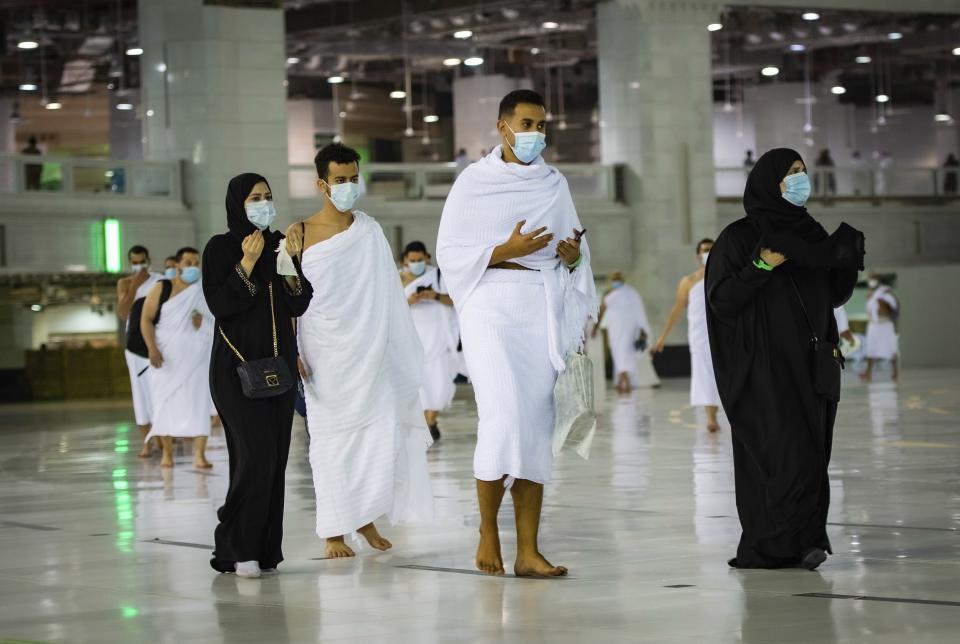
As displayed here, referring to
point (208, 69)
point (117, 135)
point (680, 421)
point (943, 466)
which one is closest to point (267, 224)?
point (943, 466)

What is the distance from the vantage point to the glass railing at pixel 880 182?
3606cm

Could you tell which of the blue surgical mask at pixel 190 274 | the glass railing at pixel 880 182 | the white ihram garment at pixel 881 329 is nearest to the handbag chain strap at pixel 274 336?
the blue surgical mask at pixel 190 274

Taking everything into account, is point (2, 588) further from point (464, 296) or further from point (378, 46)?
point (378, 46)

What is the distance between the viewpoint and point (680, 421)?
1820 cm

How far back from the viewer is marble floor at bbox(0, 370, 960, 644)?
5781 millimetres

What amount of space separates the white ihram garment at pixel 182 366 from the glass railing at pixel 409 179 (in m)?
15.5

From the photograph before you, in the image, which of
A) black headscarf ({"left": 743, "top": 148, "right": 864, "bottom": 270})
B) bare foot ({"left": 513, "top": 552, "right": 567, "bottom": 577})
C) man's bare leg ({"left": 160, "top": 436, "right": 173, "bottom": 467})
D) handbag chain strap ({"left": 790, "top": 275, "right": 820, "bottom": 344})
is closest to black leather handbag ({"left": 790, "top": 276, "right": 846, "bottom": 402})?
handbag chain strap ({"left": 790, "top": 275, "right": 820, "bottom": 344})

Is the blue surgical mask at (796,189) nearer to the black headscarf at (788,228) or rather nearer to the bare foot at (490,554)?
the black headscarf at (788,228)

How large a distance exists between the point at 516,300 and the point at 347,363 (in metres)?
1.21

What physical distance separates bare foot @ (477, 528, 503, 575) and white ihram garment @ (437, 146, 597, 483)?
242 mm

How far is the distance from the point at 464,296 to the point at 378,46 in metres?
27.9

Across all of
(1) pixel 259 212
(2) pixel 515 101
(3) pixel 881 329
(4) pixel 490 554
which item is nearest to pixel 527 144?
(2) pixel 515 101

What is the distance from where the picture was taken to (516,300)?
732 cm

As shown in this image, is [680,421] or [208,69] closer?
[680,421]
